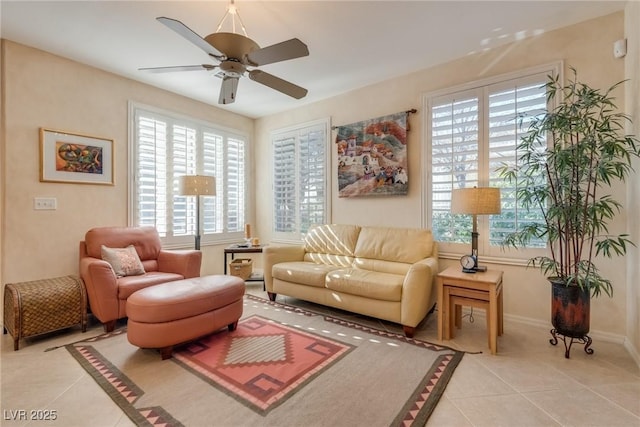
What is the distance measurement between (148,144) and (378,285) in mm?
3502

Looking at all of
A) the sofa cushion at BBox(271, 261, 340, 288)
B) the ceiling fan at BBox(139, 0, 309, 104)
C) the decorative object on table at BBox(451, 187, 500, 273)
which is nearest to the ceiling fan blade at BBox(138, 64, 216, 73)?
the ceiling fan at BBox(139, 0, 309, 104)

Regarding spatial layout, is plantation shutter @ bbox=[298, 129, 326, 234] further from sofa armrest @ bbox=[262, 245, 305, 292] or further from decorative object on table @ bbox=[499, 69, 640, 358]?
decorative object on table @ bbox=[499, 69, 640, 358]

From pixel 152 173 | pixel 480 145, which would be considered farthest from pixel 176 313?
pixel 480 145

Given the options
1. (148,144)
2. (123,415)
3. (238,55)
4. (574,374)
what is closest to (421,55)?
(238,55)

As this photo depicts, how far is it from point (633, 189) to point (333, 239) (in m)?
2.86

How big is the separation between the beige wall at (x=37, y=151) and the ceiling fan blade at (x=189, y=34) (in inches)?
Result: 90.2

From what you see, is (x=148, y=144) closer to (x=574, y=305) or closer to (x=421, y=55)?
(x=421, y=55)

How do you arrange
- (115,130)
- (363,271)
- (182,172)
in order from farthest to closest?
(182,172) → (115,130) → (363,271)

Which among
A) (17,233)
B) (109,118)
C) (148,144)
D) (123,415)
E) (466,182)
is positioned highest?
(109,118)

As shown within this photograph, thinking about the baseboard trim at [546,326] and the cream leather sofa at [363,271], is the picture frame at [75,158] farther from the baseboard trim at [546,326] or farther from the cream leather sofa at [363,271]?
the baseboard trim at [546,326]

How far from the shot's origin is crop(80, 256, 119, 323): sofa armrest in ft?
8.87

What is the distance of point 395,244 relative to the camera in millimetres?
3369

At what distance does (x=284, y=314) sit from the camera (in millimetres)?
3254

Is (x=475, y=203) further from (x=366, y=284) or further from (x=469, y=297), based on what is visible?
(x=366, y=284)
